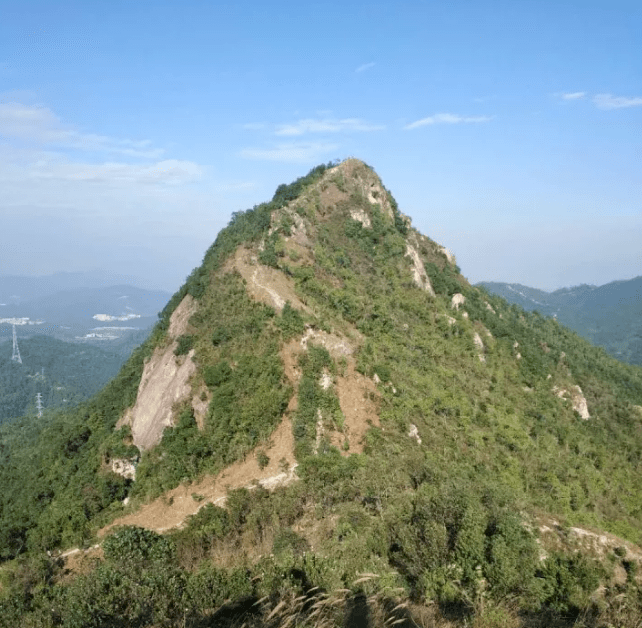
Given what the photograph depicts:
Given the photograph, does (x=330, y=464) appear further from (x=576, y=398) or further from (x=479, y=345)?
(x=576, y=398)

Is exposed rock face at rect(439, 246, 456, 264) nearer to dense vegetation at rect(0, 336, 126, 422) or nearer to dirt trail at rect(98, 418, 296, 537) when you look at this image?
dirt trail at rect(98, 418, 296, 537)

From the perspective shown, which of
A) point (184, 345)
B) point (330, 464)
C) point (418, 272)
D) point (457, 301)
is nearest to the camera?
point (330, 464)

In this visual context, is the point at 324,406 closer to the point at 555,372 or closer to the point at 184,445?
the point at 184,445

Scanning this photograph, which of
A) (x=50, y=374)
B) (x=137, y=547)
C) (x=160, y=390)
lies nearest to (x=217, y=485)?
(x=137, y=547)

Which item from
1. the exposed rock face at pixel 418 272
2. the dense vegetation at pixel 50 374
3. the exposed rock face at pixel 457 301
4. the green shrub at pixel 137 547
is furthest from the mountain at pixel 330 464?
the dense vegetation at pixel 50 374

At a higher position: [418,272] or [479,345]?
[418,272]

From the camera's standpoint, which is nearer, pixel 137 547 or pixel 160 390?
pixel 137 547
